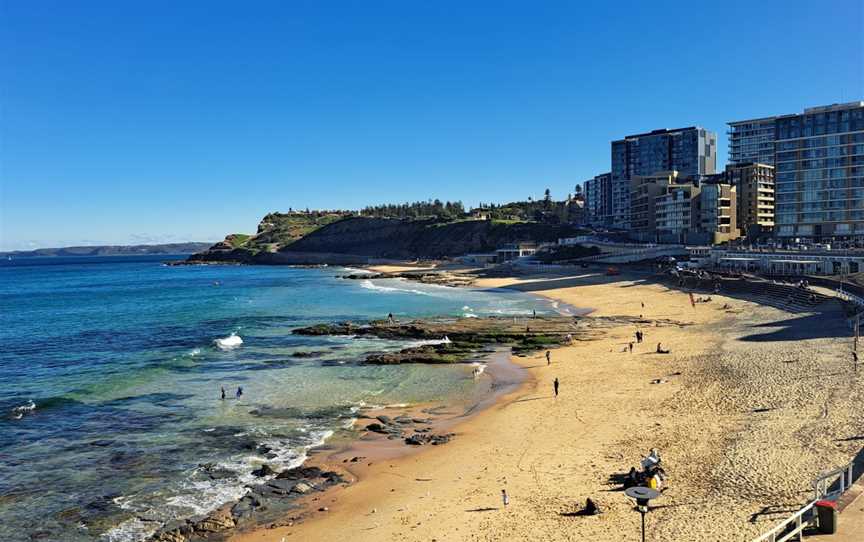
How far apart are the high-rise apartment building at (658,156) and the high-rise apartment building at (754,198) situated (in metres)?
45.2

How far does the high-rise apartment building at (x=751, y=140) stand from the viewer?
468 feet

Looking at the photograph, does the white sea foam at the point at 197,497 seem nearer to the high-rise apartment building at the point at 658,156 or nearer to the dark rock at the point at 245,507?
the dark rock at the point at 245,507

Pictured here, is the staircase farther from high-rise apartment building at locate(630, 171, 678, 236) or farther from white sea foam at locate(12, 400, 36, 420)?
high-rise apartment building at locate(630, 171, 678, 236)

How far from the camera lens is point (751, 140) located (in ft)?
477

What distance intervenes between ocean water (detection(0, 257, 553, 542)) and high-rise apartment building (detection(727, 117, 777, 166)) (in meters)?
105

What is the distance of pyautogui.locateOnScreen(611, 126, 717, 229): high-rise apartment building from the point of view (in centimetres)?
16812

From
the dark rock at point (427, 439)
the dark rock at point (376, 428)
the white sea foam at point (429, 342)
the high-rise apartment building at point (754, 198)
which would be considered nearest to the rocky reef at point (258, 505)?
the dark rock at point (427, 439)

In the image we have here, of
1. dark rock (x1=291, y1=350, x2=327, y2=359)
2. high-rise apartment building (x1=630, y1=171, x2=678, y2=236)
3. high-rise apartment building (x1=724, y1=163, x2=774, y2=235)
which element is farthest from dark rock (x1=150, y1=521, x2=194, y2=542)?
high-rise apartment building (x1=724, y1=163, x2=774, y2=235)

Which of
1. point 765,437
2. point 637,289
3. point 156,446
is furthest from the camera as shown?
point 637,289

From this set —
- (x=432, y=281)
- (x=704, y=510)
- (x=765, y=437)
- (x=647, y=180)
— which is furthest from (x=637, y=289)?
(x=647, y=180)

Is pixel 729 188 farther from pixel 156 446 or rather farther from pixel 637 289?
pixel 156 446

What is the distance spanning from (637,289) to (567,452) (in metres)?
54.4

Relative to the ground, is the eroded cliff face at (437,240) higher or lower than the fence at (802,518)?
higher

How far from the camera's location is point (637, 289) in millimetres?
71938
